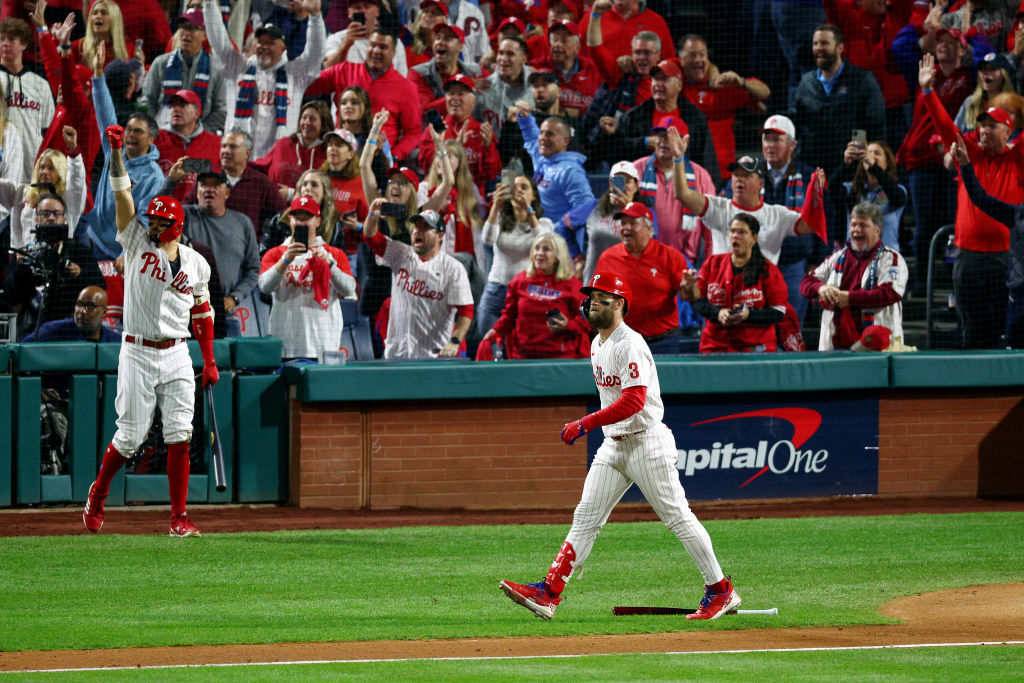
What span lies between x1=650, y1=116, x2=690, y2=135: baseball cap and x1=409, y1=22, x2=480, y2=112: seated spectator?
2.09m

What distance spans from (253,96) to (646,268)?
4.24m

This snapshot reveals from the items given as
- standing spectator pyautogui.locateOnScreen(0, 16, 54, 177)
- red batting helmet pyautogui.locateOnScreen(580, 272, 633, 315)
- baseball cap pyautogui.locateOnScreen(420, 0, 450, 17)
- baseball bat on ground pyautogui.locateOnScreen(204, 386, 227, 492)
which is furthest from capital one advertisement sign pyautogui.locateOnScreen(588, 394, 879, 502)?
standing spectator pyautogui.locateOnScreen(0, 16, 54, 177)

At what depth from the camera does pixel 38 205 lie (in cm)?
1134

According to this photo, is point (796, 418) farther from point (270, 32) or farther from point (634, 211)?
point (270, 32)

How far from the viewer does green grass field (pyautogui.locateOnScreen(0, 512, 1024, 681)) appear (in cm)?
570

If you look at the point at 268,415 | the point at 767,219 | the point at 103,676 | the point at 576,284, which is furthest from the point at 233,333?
the point at 103,676

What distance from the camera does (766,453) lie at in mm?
11734

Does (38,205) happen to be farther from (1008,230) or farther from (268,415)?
(1008,230)

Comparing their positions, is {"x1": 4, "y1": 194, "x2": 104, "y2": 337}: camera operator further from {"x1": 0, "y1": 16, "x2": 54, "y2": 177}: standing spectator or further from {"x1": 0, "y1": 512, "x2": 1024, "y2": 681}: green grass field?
{"x1": 0, "y1": 512, "x2": 1024, "y2": 681}: green grass field

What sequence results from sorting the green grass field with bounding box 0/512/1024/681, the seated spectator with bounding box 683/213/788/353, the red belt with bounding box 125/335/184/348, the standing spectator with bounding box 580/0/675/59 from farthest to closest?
the standing spectator with bounding box 580/0/675/59
the seated spectator with bounding box 683/213/788/353
the red belt with bounding box 125/335/184/348
the green grass field with bounding box 0/512/1024/681

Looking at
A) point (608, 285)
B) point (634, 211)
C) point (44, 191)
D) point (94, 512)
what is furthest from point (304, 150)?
point (608, 285)

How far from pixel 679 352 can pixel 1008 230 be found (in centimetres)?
317

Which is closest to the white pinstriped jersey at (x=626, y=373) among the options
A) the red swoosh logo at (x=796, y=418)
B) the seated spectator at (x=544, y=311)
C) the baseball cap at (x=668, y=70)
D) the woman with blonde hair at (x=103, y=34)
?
the seated spectator at (x=544, y=311)

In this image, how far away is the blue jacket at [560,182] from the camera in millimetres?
12805
